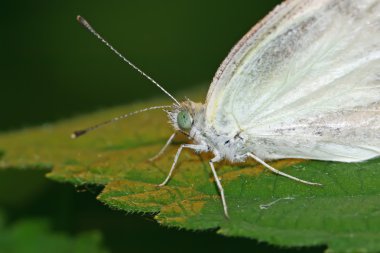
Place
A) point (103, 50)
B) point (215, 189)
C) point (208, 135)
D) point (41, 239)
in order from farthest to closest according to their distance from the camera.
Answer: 1. point (103, 50)
2. point (41, 239)
3. point (208, 135)
4. point (215, 189)

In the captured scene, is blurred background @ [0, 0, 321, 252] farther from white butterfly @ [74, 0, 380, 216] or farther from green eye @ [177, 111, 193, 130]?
white butterfly @ [74, 0, 380, 216]

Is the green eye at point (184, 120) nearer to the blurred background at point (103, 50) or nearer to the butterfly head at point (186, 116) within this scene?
the butterfly head at point (186, 116)

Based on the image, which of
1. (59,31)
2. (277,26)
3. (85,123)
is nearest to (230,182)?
(277,26)

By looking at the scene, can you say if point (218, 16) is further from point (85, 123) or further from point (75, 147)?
point (75, 147)

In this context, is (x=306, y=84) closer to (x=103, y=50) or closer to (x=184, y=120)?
(x=184, y=120)

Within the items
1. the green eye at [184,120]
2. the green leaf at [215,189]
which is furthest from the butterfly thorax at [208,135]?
the green leaf at [215,189]

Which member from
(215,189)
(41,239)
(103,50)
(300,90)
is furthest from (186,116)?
(103,50)
